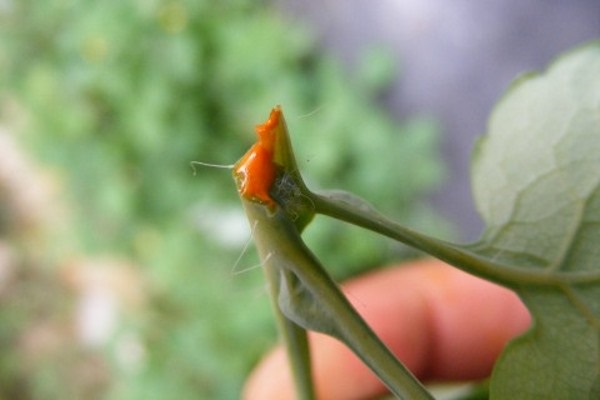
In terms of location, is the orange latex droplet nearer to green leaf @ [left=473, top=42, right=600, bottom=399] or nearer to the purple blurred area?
green leaf @ [left=473, top=42, right=600, bottom=399]

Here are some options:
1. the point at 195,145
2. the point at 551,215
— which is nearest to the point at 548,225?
the point at 551,215

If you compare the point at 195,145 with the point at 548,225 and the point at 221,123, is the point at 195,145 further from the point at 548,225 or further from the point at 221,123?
the point at 548,225

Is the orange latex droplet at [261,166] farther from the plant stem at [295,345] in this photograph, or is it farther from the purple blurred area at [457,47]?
the purple blurred area at [457,47]

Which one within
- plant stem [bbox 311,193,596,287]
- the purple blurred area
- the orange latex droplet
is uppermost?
the purple blurred area

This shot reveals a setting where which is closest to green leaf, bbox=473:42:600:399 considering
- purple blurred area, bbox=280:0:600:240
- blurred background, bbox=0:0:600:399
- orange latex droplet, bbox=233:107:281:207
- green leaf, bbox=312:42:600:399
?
green leaf, bbox=312:42:600:399

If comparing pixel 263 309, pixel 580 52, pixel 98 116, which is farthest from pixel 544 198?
pixel 98 116

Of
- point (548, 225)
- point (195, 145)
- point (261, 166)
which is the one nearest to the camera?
point (261, 166)

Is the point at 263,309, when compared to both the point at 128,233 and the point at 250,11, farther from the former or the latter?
the point at 250,11
